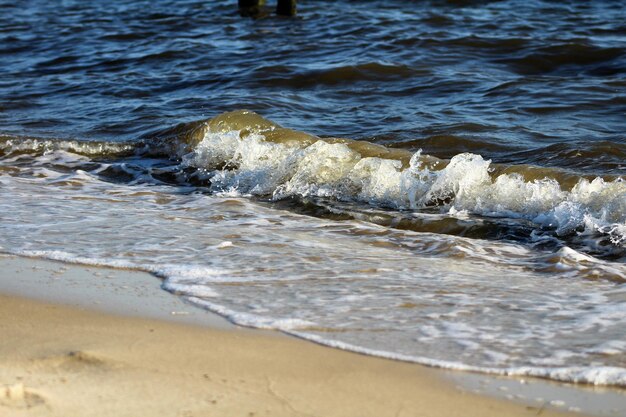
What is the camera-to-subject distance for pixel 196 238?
5.09m

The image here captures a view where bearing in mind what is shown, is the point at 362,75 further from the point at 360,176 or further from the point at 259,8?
the point at 259,8

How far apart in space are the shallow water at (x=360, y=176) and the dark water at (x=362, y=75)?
42 millimetres

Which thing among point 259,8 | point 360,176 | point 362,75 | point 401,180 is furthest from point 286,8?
point 401,180

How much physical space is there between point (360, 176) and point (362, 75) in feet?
12.6

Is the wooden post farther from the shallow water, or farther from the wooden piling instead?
the shallow water

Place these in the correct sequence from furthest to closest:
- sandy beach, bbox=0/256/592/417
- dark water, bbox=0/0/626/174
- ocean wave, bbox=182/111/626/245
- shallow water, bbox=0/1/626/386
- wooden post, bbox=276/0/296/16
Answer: wooden post, bbox=276/0/296/16, dark water, bbox=0/0/626/174, ocean wave, bbox=182/111/626/245, shallow water, bbox=0/1/626/386, sandy beach, bbox=0/256/592/417

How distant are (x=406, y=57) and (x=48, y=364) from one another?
26.8 ft

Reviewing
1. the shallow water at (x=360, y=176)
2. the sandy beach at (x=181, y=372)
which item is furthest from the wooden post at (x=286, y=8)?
the sandy beach at (x=181, y=372)

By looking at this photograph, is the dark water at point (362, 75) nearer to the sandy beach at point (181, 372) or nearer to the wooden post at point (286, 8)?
the wooden post at point (286, 8)

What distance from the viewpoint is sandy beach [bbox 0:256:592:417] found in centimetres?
291

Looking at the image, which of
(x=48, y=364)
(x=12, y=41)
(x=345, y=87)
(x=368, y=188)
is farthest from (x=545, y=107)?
(x=12, y=41)

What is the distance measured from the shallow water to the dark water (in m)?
0.04

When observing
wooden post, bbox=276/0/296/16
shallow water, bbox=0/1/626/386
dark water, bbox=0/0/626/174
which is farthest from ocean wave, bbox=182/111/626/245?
wooden post, bbox=276/0/296/16

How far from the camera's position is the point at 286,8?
1460 centimetres
